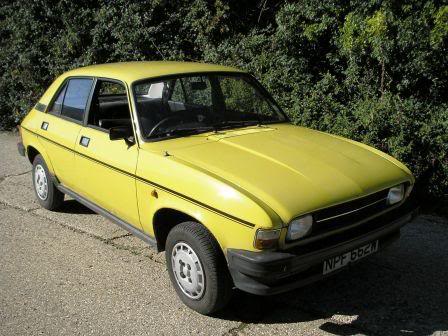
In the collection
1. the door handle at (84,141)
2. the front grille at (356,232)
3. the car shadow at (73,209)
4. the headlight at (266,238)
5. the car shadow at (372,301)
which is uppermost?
the door handle at (84,141)

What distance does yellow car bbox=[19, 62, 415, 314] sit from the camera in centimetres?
313

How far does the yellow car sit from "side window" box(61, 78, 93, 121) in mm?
14

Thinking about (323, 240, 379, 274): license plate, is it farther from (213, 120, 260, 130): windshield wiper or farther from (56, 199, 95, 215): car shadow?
(56, 199, 95, 215): car shadow

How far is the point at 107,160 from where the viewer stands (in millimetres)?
4266

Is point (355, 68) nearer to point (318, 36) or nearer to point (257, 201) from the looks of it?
point (318, 36)

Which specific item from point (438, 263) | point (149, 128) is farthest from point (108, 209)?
point (438, 263)

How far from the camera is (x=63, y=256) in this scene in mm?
4656

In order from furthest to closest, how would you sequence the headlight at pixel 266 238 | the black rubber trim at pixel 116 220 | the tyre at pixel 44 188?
the tyre at pixel 44 188, the black rubber trim at pixel 116 220, the headlight at pixel 266 238

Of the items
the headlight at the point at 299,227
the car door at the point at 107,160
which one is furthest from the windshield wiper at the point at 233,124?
the headlight at the point at 299,227

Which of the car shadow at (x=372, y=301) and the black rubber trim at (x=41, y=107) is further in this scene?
the black rubber trim at (x=41, y=107)

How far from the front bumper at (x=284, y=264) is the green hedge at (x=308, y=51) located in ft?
9.50

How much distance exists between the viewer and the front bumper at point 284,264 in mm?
3027

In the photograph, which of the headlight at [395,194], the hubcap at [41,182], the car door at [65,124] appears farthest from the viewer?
the hubcap at [41,182]

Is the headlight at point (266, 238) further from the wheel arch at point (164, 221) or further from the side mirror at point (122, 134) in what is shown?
the side mirror at point (122, 134)
